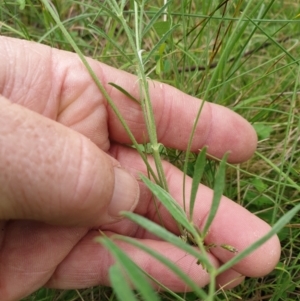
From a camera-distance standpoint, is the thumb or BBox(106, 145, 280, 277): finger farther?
BBox(106, 145, 280, 277): finger

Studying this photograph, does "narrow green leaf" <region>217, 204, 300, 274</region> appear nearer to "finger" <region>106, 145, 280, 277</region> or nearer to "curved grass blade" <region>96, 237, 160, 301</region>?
"curved grass blade" <region>96, 237, 160, 301</region>

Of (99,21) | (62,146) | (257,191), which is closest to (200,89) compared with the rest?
(257,191)

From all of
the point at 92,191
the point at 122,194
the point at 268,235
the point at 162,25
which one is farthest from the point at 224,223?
the point at 268,235

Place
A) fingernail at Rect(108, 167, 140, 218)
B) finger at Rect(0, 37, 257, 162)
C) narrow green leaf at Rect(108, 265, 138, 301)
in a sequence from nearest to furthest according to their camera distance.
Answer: narrow green leaf at Rect(108, 265, 138, 301) < fingernail at Rect(108, 167, 140, 218) < finger at Rect(0, 37, 257, 162)

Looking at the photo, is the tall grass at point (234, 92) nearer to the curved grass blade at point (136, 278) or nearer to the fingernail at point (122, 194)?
the fingernail at point (122, 194)

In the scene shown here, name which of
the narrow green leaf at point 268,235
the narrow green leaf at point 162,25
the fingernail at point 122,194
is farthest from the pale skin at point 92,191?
the narrow green leaf at point 268,235

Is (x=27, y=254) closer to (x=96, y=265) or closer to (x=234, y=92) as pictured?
(x=96, y=265)

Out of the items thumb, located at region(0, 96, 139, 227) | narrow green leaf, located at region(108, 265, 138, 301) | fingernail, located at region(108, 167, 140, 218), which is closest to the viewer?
narrow green leaf, located at region(108, 265, 138, 301)

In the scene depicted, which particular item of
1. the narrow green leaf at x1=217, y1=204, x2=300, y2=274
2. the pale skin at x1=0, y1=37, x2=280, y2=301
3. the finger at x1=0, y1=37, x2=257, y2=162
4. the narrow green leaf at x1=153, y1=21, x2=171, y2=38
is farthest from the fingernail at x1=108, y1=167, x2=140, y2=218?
the narrow green leaf at x1=217, y1=204, x2=300, y2=274
